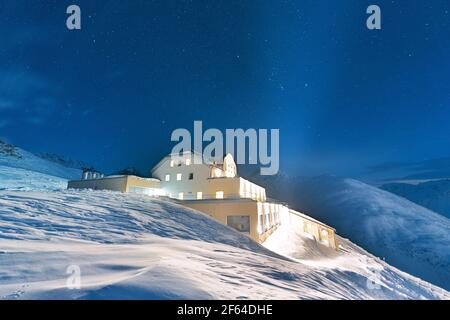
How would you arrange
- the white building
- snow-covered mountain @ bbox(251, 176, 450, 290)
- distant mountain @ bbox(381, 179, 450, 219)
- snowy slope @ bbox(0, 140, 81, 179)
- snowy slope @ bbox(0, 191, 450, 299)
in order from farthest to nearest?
distant mountain @ bbox(381, 179, 450, 219)
snowy slope @ bbox(0, 140, 81, 179)
snow-covered mountain @ bbox(251, 176, 450, 290)
the white building
snowy slope @ bbox(0, 191, 450, 299)

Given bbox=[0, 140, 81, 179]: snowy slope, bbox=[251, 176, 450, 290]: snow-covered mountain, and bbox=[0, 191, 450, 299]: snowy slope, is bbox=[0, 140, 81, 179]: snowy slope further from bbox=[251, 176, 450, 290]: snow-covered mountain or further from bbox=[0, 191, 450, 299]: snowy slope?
bbox=[251, 176, 450, 290]: snow-covered mountain

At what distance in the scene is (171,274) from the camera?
440 cm

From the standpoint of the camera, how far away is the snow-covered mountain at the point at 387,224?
47469 millimetres

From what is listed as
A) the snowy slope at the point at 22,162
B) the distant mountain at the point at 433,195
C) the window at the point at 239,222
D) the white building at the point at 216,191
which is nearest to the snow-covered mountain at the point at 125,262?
the window at the point at 239,222

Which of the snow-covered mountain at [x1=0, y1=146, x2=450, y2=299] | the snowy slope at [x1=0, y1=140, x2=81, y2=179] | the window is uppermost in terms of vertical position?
the snowy slope at [x1=0, y1=140, x2=81, y2=179]

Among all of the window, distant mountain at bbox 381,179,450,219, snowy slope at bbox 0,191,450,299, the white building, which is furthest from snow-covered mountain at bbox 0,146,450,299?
distant mountain at bbox 381,179,450,219

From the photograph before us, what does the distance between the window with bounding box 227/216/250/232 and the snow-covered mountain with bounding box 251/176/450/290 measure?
42.5m

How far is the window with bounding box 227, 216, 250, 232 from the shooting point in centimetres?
1888

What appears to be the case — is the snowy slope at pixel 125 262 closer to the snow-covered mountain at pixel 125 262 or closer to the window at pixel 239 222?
the snow-covered mountain at pixel 125 262

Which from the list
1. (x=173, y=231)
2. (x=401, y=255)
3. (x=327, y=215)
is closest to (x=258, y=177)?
(x=327, y=215)

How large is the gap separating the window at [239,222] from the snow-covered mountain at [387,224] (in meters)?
42.5

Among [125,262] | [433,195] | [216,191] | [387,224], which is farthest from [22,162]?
[433,195]

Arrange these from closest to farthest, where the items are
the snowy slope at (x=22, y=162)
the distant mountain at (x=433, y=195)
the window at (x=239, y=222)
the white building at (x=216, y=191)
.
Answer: the window at (x=239, y=222), the white building at (x=216, y=191), the snowy slope at (x=22, y=162), the distant mountain at (x=433, y=195)
